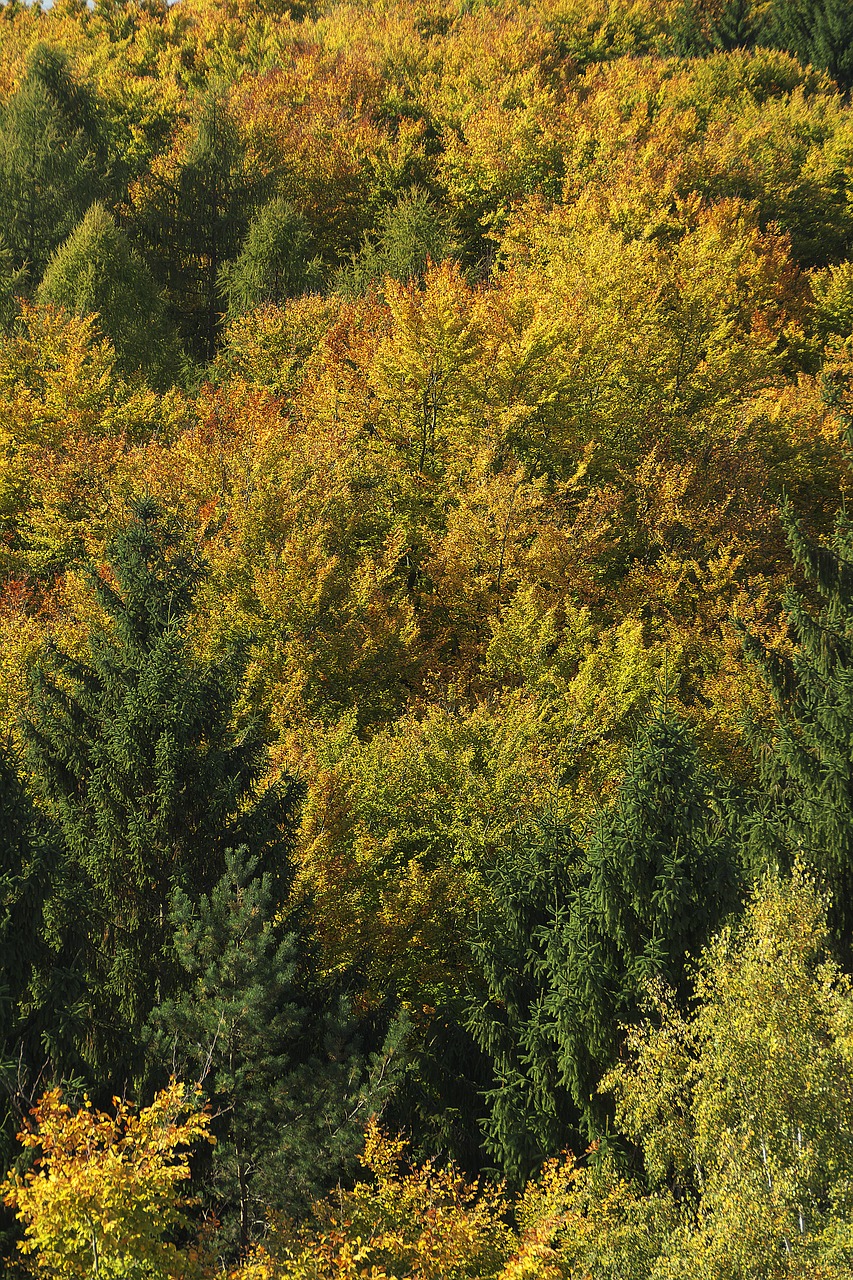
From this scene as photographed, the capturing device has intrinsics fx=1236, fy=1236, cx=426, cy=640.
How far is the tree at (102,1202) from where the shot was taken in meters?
12.6

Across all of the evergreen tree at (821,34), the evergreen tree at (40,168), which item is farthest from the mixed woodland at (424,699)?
the evergreen tree at (821,34)

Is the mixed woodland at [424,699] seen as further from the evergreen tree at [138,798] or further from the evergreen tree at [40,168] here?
the evergreen tree at [40,168]

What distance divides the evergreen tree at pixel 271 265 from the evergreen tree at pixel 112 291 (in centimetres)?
388

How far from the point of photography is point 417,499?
3981 centimetres

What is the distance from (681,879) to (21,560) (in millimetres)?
27868

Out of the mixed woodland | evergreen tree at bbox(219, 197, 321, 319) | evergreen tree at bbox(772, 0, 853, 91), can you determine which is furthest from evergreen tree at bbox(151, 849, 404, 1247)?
evergreen tree at bbox(772, 0, 853, 91)

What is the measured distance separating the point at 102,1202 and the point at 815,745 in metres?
18.7

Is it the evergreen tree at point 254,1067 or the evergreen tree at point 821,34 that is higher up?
the evergreen tree at point 821,34

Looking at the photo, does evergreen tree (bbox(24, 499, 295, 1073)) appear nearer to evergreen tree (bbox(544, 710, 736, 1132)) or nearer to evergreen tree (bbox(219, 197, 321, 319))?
evergreen tree (bbox(544, 710, 736, 1132))

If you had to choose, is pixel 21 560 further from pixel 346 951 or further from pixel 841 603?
pixel 841 603

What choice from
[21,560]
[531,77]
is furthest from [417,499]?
[531,77]

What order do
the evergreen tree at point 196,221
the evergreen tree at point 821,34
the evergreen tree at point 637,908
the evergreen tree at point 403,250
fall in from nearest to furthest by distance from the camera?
the evergreen tree at point 637,908, the evergreen tree at point 403,250, the evergreen tree at point 196,221, the evergreen tree at point 821,34

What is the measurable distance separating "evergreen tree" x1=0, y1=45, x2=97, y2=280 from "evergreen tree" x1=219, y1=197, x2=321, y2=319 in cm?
771

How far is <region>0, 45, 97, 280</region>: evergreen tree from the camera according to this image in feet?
184
